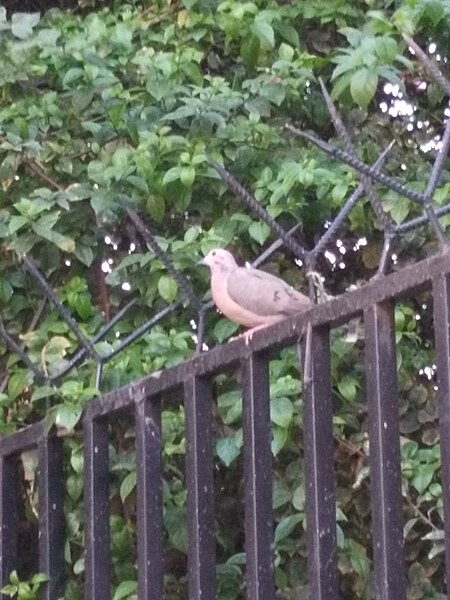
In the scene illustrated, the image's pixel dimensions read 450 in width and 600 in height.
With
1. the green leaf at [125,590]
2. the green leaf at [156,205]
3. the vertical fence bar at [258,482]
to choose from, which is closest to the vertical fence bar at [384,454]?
the vertical fence bar at [258,482]

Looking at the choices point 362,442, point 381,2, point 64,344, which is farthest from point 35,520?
point 381,2

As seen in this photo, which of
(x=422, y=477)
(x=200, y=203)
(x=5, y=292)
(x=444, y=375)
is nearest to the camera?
(x=444, y=375)

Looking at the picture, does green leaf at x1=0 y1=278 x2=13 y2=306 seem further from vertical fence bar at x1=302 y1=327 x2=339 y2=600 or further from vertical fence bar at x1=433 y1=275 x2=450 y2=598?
vertical fence bar at x1=433 y1=275 x2=450 y2=598

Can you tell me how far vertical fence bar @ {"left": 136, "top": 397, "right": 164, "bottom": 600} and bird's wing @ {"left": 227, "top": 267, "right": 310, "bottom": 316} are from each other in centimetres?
65

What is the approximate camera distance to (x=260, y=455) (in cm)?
204

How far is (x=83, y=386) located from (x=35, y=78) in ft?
5.24

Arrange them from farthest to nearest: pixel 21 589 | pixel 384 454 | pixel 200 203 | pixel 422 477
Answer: pixel 200 203
pixel 422 477
pixel 21 589
pixel 384 454

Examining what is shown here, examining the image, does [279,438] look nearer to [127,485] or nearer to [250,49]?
[127,485]

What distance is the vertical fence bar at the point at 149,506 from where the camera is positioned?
229 centimetres

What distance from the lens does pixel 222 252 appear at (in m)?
3.45

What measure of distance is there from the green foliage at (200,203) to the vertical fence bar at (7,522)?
0.25 m

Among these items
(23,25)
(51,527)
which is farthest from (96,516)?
(23,25)

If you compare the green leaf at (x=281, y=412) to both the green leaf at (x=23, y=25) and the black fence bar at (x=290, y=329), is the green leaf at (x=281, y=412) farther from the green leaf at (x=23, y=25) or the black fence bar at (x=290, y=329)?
the green leaf at (x=23, y=25)

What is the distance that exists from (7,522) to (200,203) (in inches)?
52.9
